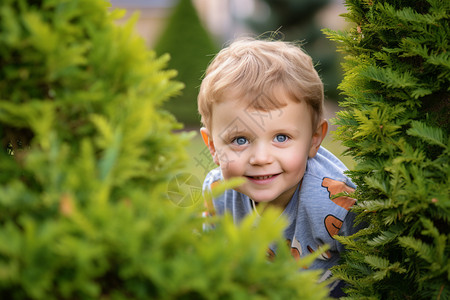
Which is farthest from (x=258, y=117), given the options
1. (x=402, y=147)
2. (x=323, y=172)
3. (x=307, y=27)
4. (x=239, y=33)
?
(x=307, y=27)

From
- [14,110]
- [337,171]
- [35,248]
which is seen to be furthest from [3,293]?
[337,171]

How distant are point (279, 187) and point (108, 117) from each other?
72.2 inches

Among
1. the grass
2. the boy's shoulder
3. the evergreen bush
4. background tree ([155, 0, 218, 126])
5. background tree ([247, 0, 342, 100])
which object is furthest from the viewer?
background tree ([247, 0, 342, 100])

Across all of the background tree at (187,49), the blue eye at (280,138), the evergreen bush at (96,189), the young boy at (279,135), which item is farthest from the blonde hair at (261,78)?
the background tree at (187,49)

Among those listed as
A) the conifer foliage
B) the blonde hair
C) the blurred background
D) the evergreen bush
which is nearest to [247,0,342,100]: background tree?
the blurred background

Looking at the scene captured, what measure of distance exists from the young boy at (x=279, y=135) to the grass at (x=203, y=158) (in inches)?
10.0

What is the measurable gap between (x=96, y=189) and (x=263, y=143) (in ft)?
5.82

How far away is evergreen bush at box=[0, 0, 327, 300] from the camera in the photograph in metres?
1.07

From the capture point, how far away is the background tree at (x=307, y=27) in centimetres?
1401

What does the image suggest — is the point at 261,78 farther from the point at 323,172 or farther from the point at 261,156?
the point at 323,172

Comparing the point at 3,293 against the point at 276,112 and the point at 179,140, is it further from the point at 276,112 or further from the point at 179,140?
the point at 276,112

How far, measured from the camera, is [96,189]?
1133mm

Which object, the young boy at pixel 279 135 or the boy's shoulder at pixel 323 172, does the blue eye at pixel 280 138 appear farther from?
the boy's shoulder at pixel 323 172

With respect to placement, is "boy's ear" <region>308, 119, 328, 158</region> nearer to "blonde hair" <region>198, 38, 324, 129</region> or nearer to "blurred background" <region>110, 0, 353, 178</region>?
"blonde hair" <region>198, 38, 324, 129</region>
